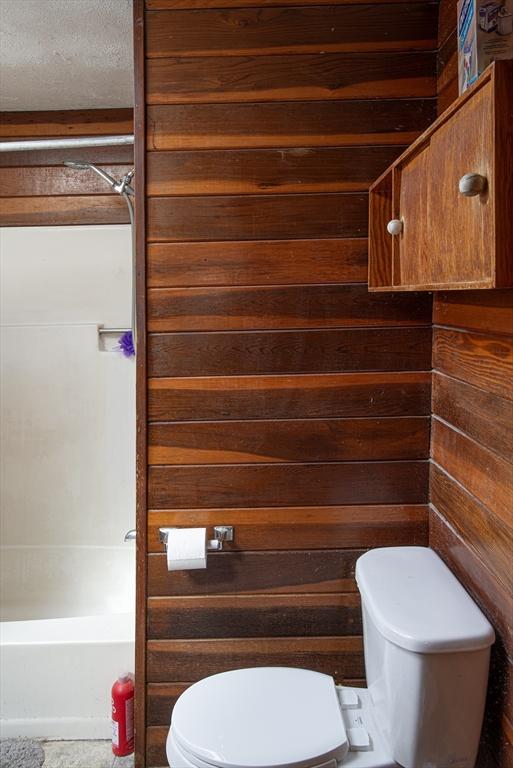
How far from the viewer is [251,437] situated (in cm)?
177

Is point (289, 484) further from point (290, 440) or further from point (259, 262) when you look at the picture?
point (259, 262)

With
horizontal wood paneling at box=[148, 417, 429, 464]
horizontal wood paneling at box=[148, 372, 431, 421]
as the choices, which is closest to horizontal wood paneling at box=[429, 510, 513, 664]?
horizontal wood paneling at box=[148, 417, 429, 464]

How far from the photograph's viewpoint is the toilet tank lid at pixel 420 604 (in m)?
1.24

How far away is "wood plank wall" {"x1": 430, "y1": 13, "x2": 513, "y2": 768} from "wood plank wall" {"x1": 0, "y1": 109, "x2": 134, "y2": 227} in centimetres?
135

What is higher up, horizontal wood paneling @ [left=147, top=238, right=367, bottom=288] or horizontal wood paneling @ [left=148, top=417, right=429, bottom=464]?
horizontal wood paneling @ [left=147, top=238, right=367, bottom=288]

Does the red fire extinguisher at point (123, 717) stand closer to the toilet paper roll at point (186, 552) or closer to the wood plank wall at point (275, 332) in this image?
the wood plank wall at point (275, 332)

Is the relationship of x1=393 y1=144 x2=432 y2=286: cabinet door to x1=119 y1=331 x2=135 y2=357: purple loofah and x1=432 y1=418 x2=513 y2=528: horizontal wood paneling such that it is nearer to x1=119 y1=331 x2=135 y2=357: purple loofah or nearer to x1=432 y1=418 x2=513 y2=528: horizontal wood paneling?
x1=432 y1=418 x2=513 y2=528: horizontal wood paneling

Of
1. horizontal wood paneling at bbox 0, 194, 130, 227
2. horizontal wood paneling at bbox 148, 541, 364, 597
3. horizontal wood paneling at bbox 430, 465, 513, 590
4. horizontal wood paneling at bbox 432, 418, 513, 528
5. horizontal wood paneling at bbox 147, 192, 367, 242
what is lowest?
horizontal wood paneling at bbox 148, 541, 364, 597

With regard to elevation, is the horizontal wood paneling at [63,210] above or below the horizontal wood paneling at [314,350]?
above

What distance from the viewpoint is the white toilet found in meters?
1.26

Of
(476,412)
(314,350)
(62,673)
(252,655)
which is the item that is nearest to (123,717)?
(62,673)

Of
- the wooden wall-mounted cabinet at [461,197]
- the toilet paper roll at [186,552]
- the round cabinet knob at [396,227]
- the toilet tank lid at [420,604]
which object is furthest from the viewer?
the toilet paper roll at [186,552]

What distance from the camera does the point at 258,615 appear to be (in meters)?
1.79

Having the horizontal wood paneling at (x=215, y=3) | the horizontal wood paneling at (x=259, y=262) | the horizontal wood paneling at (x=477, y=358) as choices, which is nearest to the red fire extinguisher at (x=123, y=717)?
the horizontal wood paneling at (x=259, y=262)
